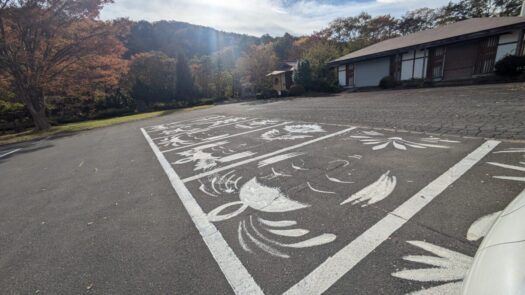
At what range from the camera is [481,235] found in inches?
69.6

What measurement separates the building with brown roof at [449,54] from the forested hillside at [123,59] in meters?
3.90

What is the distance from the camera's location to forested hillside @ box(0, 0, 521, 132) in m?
13.0

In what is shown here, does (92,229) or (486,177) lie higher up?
A: (486,177)

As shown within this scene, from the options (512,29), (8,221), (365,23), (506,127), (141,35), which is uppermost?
(141,35)

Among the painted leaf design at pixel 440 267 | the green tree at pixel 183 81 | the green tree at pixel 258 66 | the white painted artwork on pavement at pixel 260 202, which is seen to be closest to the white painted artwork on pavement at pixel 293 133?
the white painted artwork on pavement at pixel 260 202

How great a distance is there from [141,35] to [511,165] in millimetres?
62995

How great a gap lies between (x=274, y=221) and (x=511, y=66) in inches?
654

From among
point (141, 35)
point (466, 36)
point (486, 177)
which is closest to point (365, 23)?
point (466, 36)

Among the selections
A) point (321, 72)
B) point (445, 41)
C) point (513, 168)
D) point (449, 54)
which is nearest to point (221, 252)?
point (513, 168)

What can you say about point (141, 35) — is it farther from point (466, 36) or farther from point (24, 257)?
point (24, 257)

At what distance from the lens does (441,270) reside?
1.52 meters

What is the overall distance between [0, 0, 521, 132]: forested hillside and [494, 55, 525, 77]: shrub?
37.1 feet

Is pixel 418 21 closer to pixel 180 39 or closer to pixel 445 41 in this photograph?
pixel 445 41

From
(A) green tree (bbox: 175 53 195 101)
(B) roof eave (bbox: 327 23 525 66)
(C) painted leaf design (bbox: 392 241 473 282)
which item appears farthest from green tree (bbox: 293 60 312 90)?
(C) painted leaf design (bbox: 392 241 473 282)
